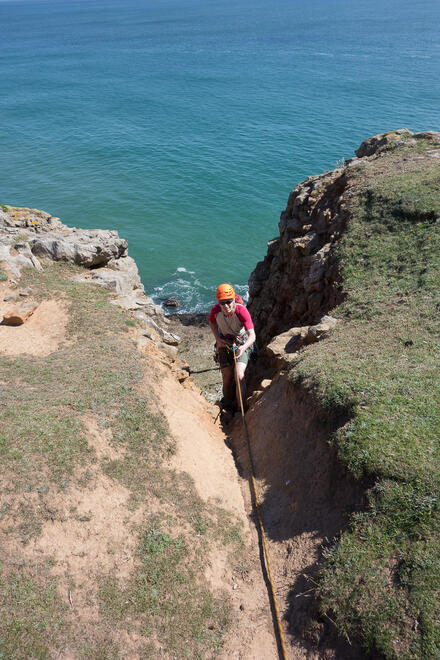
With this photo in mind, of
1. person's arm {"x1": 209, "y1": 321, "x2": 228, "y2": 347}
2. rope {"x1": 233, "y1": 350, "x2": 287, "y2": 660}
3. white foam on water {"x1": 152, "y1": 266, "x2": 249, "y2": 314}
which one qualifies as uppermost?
person's arm {"x1": 209, "y1": 321, "x2": 228, "y2": 347}

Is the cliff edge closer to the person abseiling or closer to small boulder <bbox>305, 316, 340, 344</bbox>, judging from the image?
small boulder <bbox>305, 316, 340, 344</bbox>

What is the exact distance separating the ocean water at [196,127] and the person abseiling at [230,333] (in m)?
20.5

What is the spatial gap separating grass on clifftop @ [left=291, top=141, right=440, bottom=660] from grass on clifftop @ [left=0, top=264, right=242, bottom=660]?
2.65 metres

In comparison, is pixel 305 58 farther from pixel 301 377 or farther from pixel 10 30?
pixel 10 30

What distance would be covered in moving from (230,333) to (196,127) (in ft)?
194

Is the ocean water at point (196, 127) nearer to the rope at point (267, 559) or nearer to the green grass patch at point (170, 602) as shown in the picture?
the rope at point (267, 559)

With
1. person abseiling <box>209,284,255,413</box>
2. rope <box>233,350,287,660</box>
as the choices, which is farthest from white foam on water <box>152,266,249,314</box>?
rope <box>233,350,287,660</box>

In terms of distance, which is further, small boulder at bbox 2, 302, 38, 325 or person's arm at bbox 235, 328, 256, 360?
small boulder at bbox 2, 302, 38, 325

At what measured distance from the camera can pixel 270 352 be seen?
14938 millimetres

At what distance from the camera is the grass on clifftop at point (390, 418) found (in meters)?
6.60

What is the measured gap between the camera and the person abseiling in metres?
12.3

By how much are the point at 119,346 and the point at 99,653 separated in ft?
27.5

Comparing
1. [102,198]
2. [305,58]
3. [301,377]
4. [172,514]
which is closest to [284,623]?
[172,514]

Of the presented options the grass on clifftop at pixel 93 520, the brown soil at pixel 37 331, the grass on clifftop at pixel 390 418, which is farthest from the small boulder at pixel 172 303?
the grass on clifftop at pixel 93 520
